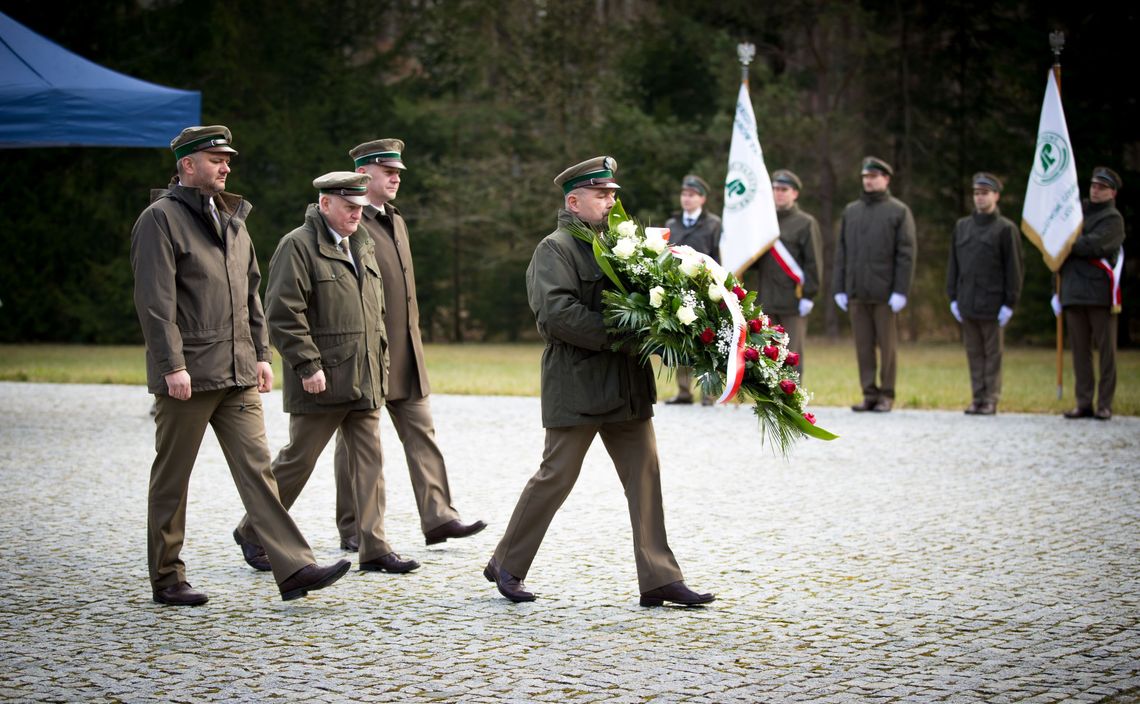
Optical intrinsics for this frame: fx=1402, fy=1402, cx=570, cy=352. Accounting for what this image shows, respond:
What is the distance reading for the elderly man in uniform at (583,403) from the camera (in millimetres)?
5984

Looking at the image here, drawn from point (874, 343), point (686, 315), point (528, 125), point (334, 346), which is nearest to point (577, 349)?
point (686, 315)

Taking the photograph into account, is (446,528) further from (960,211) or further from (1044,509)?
(960,211)

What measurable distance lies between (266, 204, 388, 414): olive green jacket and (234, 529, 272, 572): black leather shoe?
745 millimetres

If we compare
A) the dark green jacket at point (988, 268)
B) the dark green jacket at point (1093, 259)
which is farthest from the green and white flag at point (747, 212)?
A: the dark green jacket at point (1093, 259)

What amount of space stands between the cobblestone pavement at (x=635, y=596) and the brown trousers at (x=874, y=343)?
3.29 meters

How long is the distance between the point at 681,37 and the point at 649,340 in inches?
1234

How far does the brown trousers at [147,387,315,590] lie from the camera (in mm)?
6074

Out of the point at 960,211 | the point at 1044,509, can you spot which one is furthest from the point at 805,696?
the point at 960,211

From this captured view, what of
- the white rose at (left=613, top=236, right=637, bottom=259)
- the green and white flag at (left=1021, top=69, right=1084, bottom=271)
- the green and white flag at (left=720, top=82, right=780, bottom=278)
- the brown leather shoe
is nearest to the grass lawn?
the green and white flag at (left=1021, top=69, right=1084, bottom=271)

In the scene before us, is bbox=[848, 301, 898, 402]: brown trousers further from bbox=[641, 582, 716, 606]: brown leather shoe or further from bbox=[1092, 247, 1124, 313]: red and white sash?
bbox=[641, 582, 716, 606]: brown leather shoe

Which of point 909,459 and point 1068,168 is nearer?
point 909,459

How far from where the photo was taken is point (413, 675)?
16.4 feet

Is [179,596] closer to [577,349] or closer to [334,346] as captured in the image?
[334,346]

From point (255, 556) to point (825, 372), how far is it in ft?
48.9
